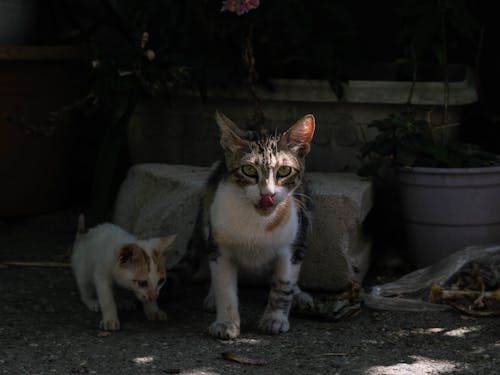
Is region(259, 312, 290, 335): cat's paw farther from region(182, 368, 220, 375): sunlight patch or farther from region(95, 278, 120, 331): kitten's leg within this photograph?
region(95, 278, 120, 331): kitten's leg

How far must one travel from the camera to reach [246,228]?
366 cm

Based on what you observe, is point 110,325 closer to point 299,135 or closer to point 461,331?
point 299,135

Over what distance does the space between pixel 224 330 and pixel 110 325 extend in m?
0.51

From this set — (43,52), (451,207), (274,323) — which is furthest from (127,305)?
(43,52)

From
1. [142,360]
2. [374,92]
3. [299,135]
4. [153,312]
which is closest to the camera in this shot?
[142,360]

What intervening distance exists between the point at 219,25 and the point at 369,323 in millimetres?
1951

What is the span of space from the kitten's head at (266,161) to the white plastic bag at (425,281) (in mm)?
809

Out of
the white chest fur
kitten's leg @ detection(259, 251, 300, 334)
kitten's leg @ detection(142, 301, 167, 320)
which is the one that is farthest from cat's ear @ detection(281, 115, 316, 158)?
kitten's leg @ detection(142, 301, 167, 320)

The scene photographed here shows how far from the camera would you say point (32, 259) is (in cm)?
495

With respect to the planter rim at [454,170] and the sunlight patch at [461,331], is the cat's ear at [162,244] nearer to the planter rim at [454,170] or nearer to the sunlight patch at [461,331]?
the sunlight patch at [461,331]

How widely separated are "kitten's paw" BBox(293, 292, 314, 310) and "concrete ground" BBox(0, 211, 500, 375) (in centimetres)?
5

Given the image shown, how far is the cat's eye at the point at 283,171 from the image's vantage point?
3594 mm

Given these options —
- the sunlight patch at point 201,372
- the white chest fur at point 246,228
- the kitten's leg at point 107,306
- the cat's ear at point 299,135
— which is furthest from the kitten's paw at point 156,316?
the cat's ear at point 299,135

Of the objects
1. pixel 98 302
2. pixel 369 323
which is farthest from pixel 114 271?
pixel 369 323
